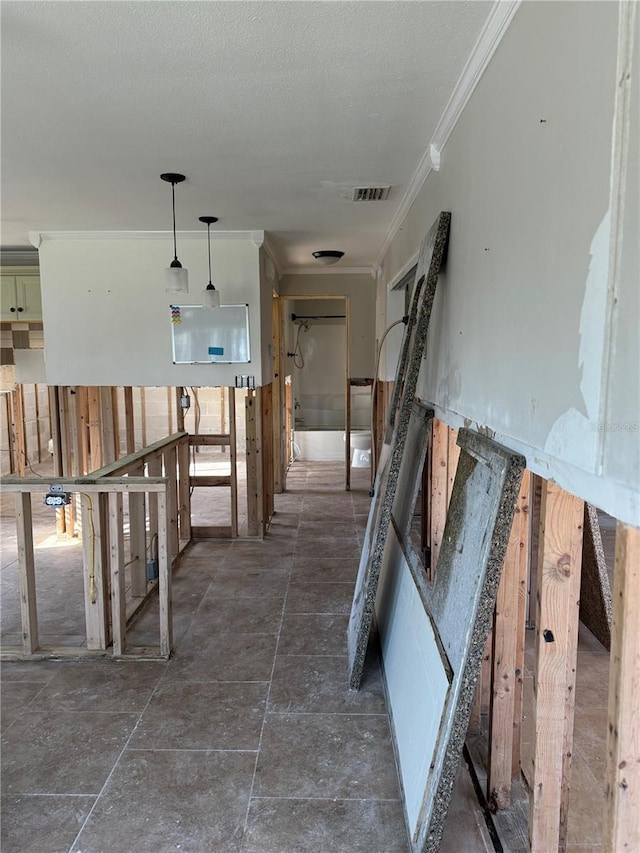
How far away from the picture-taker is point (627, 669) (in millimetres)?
1099

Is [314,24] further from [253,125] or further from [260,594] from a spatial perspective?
[260,594]

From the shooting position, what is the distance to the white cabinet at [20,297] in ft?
18.7

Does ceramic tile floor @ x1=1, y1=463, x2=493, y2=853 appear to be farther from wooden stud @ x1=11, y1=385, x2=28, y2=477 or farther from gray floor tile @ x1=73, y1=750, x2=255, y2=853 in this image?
wooden stud @ x1=11, y1=385, x2=28, y2=477

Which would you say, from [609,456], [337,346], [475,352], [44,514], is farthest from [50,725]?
[337,346]

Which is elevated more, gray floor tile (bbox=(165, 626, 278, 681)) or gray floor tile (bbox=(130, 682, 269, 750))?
gray floor tile (bbox=(165, 626, 278, 681))

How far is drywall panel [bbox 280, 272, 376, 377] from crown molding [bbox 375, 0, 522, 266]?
3529 mm

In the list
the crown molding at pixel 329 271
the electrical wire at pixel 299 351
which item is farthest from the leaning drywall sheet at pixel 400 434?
the electrical wire at pixel 299 351

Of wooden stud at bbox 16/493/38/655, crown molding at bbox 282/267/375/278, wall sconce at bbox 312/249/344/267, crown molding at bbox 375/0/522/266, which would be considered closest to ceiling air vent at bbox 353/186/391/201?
crown molding at bbox 375/0/522/266

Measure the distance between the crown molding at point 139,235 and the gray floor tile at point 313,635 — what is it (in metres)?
3.05

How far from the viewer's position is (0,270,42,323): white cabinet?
569cm

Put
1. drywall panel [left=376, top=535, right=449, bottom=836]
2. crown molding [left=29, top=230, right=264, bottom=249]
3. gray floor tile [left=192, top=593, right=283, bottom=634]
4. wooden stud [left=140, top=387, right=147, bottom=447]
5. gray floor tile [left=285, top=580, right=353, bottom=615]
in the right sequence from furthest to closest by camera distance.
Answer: wooden stud [left=140, top=387, right=147, bottom=447] < crown molding [left=29, top=230, right=264, bottom=249] < gray floor tile [left=285, top=580, right=353, bottom=615] < gray floor tile [left=192, top=593, right=283, bottom=634] < drywall panel [left=376, top=535, right=449, bottom=836]

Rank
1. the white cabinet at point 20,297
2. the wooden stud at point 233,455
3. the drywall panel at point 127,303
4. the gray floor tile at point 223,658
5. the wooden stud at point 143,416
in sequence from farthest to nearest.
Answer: the wooden stud at point 143,416
the white cabinet at point 20,297
the wooden stud at point 233,455
the drywall panel at point 127,303
the gray floor tile at point 223,658

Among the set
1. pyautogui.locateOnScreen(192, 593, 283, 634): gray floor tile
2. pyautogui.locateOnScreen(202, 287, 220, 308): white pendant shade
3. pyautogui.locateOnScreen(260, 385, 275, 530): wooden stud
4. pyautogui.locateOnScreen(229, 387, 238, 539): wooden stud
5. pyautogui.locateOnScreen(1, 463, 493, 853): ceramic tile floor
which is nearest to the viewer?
pyautogui.locateOnScreen(1, 463, 493, 853): ceramic tile floor

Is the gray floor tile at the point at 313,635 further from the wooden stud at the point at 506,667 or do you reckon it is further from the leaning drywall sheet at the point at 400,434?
the wooden stud at the point at 506,667
